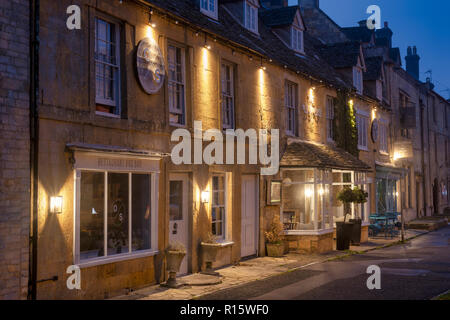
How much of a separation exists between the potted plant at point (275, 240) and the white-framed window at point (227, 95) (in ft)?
12.4

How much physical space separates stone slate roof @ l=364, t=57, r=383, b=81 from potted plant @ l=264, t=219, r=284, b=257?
15.3 m

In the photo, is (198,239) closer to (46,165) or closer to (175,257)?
(175,257)

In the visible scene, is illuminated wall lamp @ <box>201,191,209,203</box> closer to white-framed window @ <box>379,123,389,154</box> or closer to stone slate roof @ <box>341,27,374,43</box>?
white-framed window @ <box>379,123,389,154</box>

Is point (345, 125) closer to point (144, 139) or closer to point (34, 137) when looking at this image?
point (144, 139)

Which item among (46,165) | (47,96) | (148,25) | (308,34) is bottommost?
(46,165)

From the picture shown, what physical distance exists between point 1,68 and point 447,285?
10.3 meters

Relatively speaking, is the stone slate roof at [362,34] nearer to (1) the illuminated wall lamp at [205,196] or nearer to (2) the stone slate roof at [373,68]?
(2) the stone slate roof at [373,68]

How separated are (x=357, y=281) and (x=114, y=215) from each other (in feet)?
19.4

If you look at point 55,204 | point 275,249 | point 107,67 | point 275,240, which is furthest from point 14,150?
point 275,240

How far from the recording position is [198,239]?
13.8 meters

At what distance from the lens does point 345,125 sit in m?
23.6

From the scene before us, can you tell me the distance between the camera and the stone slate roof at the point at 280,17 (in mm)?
22484

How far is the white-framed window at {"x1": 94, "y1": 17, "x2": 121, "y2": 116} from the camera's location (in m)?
11.2
